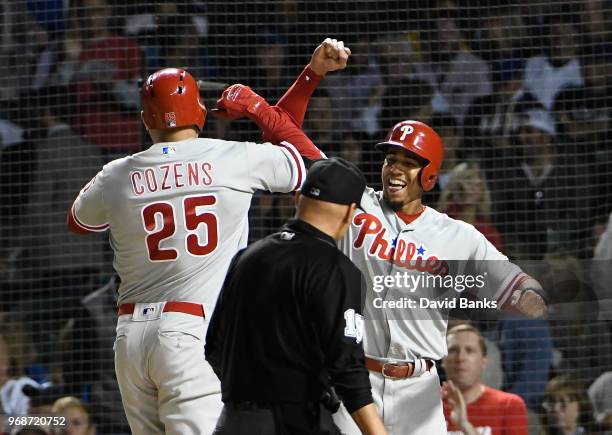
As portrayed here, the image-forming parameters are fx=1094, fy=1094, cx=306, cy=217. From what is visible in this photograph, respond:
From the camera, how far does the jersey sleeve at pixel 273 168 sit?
3881 mm

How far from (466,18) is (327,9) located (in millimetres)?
895

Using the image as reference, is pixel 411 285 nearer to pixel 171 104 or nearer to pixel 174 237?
pixel 174 237

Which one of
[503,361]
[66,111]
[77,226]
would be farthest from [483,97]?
[77,226]

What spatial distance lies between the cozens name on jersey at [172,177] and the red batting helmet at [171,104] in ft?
0.60

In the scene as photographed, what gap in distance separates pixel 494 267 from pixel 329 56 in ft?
3.81

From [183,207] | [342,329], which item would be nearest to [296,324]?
[342,329]

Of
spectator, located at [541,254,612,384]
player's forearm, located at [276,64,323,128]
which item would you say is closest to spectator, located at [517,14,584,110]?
spectator, located at [541,254,612,384]

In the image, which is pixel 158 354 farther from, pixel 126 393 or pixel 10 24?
pixel 10 24

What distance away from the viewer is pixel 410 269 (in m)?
4.50

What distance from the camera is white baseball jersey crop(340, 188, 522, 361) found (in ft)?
14.4

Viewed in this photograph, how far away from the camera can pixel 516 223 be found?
22.1ft

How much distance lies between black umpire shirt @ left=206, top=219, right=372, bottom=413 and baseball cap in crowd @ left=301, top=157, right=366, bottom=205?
10 cm

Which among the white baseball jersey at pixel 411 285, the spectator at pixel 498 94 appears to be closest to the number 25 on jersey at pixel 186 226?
the white baseball jersey at pixel 411 285

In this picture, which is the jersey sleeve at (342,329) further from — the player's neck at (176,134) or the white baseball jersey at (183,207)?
the player's neck at (176,134)
